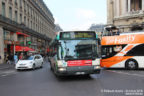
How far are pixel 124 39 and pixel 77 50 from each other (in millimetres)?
6641

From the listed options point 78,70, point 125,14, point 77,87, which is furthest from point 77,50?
point 125,14

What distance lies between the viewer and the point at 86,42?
8.24 metres

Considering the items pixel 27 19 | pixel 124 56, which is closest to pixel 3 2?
pixel 27 19

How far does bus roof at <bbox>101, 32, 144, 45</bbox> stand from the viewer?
12603mm

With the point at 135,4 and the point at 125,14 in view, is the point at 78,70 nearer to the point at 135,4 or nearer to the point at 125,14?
the point at 125,14

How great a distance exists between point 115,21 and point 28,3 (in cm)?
2323

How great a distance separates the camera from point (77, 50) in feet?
26.2

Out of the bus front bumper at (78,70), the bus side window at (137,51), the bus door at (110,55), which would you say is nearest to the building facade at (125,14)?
the bus side window at (137,51)

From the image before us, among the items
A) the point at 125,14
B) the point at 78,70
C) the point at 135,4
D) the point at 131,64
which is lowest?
the point at 131,64

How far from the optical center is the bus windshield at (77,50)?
26.0 feet

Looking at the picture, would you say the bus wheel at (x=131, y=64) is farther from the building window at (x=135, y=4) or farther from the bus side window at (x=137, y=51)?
the building window at (x=135, y=4)

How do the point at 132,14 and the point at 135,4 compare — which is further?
the point at 135,4

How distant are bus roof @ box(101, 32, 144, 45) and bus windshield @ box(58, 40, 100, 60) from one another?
559cm

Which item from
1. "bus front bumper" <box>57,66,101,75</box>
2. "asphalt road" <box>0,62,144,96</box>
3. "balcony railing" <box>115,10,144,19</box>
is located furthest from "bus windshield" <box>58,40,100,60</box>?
"balcony railing" <box>115,10,144,19</box>
